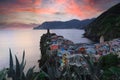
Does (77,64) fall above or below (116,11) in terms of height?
below

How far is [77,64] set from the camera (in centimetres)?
2955

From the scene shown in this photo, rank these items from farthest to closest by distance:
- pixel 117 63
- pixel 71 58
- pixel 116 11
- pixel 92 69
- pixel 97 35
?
pixel 116 11 < pixel 97 35 < pixel 71 58 < pixel 117 63 < pixel 92 69

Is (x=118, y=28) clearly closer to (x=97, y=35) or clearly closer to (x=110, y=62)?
(x=97, y=35)

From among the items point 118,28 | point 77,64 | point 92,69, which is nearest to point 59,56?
point 77,64

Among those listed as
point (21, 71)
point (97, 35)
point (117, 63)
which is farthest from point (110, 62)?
point (97, 35)

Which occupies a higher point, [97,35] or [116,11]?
[116,11]

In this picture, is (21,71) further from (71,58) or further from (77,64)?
(71,58)

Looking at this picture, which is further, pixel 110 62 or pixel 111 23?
pixel 111 23

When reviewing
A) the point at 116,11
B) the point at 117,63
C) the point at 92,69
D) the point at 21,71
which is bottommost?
the point at 117,63

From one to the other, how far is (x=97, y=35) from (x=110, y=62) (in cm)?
8816

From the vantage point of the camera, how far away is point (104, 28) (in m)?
108

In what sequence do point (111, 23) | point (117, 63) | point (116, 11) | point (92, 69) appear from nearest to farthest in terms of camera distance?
A: 1. point (92, 69)
2. point (117, 63)
3. point (111, 23)
4. point (116, 11)

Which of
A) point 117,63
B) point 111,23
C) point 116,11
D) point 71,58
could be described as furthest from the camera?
point 116,11

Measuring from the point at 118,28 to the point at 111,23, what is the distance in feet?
41.6
